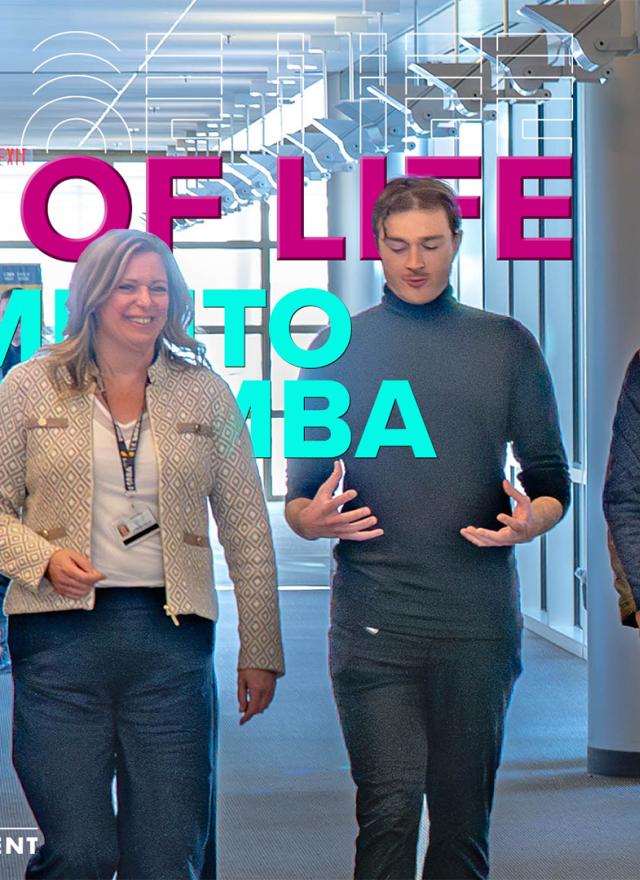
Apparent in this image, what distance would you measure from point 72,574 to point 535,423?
836 millimetres

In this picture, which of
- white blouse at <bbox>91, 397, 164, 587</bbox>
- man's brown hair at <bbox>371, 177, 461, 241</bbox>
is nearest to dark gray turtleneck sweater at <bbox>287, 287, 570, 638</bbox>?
man's brown hair at <bbox>371, 177, 461, 241</bbox>

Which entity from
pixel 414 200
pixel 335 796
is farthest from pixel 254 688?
pixel 335 796

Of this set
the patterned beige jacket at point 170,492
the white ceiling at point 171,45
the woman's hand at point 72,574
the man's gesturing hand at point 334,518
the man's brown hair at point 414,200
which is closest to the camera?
the woman's hand at point 72,574

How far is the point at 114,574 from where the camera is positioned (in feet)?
8.34

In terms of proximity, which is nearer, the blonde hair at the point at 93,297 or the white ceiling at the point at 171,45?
the blonde hair at the point at 93,297

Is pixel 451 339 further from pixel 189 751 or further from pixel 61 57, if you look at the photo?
pixel 61 57

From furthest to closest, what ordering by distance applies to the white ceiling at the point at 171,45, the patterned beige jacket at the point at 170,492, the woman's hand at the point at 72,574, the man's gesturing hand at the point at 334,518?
the white ceiling at the point at 171,45
the man's gesturing hand at the point at 334,518
the patterned beige jacket at the point at 170,492
the woman's hand at the point at 72,574

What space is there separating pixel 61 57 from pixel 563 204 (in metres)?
5.30

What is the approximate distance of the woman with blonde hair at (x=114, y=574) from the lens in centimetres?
253

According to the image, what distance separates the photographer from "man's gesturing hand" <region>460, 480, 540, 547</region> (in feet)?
8.63

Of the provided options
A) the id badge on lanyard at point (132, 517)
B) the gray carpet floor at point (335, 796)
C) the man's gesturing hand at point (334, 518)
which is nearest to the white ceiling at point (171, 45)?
the gray carpet floor at point (335, 796)

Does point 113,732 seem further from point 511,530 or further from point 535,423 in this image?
point 535,423

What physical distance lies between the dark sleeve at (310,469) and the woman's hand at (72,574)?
48 centimetres

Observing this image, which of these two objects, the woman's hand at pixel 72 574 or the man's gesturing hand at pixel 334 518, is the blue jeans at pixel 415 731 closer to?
the man's gesturing hand at pixel 334 518
